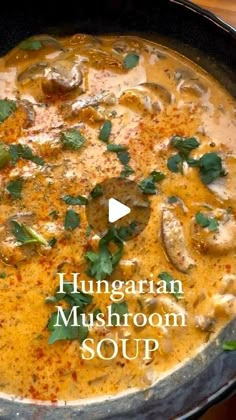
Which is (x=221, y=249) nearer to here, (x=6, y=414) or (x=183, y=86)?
(x=183, y=86)

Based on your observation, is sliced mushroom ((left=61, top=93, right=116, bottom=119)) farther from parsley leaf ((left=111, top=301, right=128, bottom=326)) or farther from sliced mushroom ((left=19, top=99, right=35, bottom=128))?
parsley leaf ((left=111, top=301, right=128, bottom=326))

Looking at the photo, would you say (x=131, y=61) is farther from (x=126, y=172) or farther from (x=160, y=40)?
(x=126, y=172)

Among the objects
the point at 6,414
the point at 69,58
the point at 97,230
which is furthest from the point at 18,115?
the point at 6,414

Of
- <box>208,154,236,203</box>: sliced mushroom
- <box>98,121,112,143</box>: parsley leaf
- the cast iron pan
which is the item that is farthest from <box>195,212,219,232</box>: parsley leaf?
<box>98,121,112,143</box>: parsley leaf

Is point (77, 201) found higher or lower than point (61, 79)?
lower

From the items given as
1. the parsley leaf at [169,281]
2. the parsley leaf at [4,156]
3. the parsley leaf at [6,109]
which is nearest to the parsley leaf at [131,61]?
the parsley leaf at [6,109]

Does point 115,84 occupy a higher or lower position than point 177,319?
higher

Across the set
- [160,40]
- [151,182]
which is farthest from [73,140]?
[160,40]
